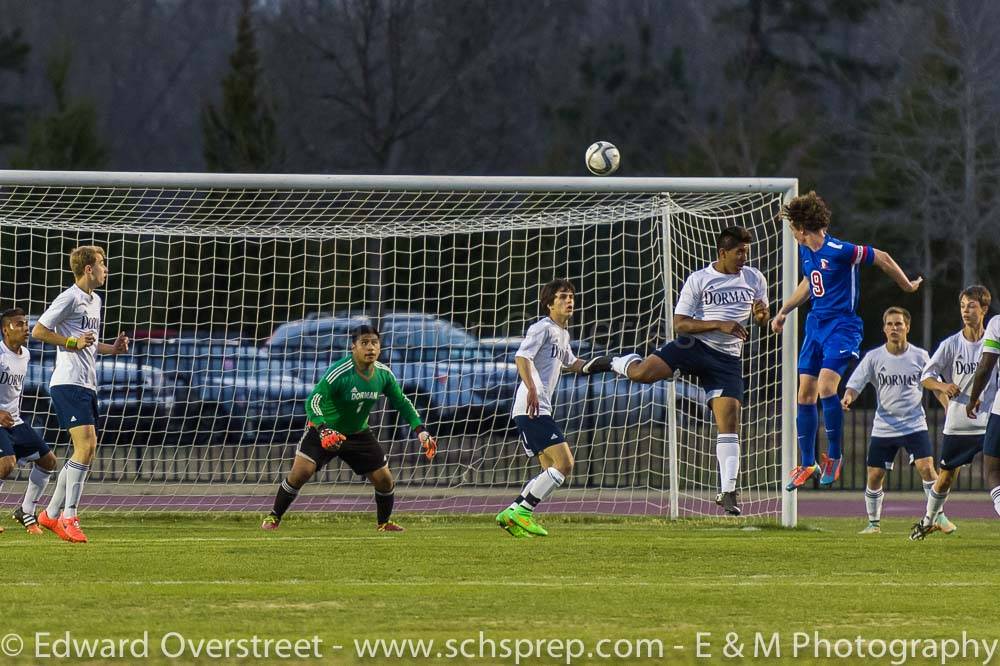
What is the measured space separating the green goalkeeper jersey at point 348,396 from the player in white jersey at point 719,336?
1.80 meters

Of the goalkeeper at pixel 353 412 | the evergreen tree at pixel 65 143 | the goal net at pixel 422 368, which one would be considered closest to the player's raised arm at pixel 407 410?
the goalkeeper at pixel 353 412

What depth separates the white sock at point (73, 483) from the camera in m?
11.3

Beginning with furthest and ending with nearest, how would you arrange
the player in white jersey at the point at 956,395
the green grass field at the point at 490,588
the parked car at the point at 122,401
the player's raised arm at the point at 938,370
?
the parked car at the point at 122,401
the player's raised arm at the point at 938,370
the player in white jersey at the point at 956,395
the green grass field at the point at 490,588

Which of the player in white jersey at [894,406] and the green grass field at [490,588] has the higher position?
the player in white jersey at [894,406]

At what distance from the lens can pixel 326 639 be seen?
6.71 metres

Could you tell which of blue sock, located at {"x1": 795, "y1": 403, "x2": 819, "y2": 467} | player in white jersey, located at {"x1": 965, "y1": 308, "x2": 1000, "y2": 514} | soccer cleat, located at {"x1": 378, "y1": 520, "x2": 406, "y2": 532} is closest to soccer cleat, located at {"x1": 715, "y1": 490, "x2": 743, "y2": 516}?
blue sock, located at {"x1": 795, "y1": 403, "x2": 819, "y2": 467}

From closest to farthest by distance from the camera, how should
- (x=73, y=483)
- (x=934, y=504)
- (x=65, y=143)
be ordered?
(x=73, y=483), (x=934, y=504), (x=65, y=143)

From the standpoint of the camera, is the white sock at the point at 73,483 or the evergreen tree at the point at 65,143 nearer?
the white sock at the point at 73,483

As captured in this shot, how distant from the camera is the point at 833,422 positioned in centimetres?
1202

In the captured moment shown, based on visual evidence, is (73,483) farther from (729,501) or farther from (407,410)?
(729,501)

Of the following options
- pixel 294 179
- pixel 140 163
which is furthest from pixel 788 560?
pixel 140 163

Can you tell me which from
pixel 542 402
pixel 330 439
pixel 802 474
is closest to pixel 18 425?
pixel 330 439

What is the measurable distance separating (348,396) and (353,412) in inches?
6.4

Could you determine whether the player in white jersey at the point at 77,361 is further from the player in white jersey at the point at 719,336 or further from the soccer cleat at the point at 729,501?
the soccer cleat at the point at 729,501
